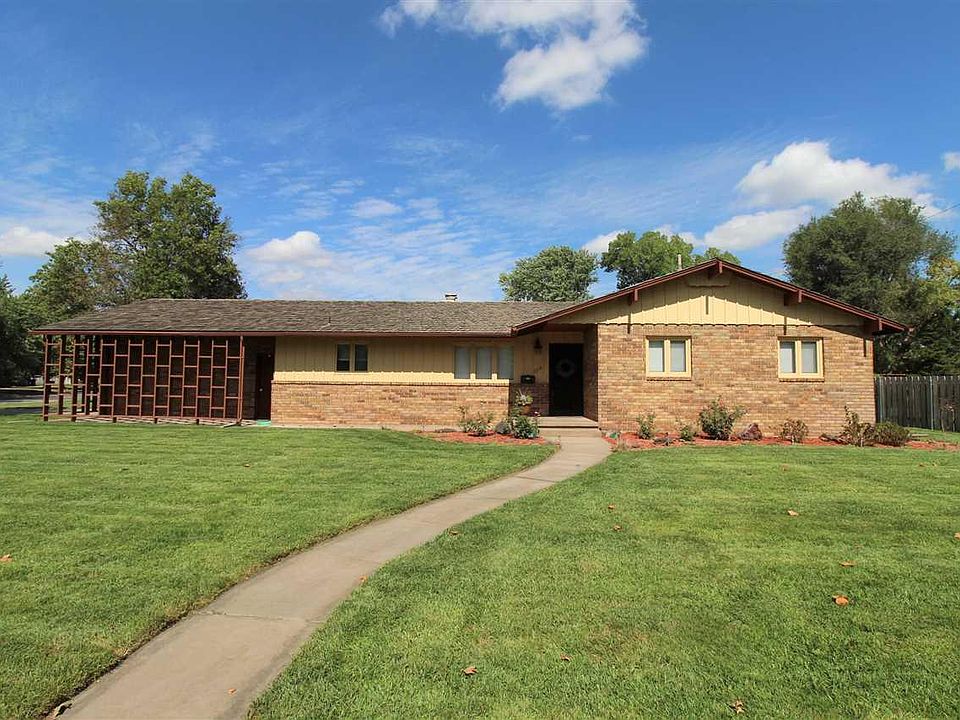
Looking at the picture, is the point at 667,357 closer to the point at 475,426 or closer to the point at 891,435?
the point at 891,435

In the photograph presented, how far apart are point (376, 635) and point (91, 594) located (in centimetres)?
224

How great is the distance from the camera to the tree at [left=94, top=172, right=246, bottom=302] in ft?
137

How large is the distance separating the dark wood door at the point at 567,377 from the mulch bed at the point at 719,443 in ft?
12.2

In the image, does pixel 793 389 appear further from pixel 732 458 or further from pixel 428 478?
pixel 428 478

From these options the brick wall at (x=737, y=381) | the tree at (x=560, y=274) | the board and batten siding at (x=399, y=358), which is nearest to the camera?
the brick wall at (x=737, y=381)

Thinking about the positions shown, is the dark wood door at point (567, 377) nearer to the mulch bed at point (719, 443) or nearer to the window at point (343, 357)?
the mulch bed at point (719, 443)

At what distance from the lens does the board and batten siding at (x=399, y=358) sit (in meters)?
17.5

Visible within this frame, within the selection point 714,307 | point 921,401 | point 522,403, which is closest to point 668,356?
point 714,307

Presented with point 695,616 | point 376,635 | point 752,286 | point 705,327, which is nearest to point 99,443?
point 376,635

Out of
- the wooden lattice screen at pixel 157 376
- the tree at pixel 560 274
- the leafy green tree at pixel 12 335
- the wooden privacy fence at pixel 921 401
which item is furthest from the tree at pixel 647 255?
the leafy green tree at pixel 12 335

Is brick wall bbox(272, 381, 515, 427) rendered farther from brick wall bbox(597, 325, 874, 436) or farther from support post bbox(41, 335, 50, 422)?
support post bbox(41, 335, 50, 422)

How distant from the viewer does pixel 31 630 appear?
349 centimetres

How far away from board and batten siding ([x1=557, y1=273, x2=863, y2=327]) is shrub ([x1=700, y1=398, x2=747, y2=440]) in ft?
7.45

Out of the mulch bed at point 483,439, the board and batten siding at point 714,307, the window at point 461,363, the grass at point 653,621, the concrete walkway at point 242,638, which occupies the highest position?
the board and batten siding at point 714,307
